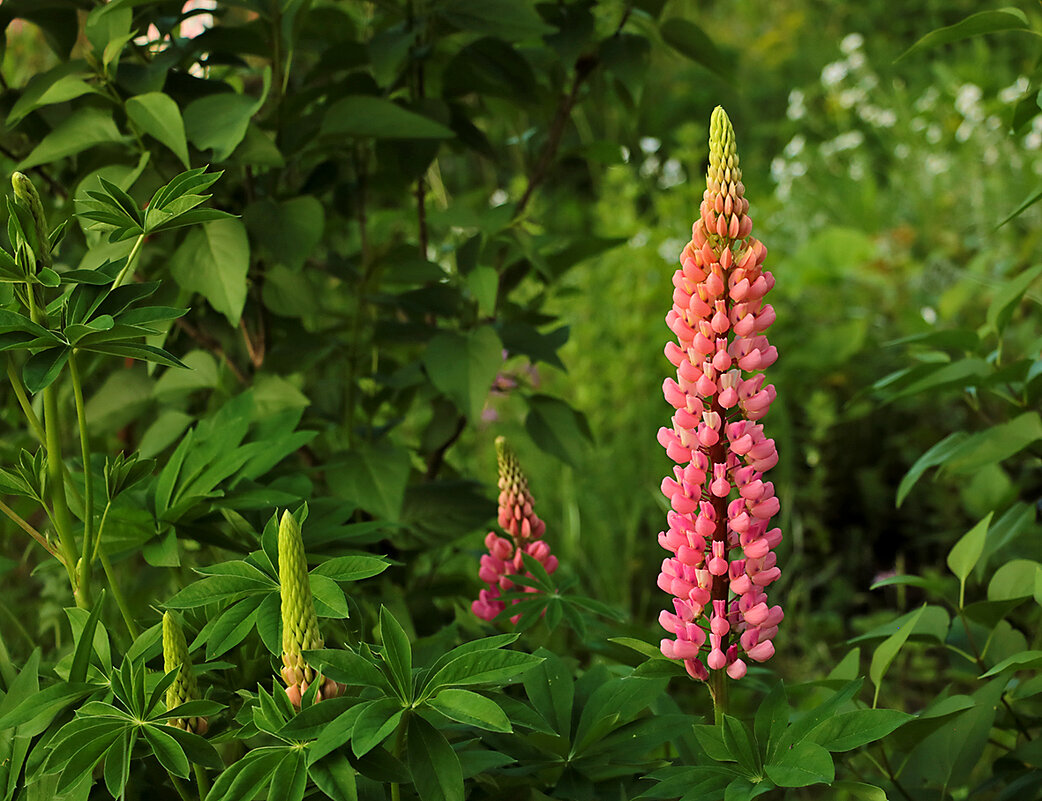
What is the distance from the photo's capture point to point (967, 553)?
1.27m

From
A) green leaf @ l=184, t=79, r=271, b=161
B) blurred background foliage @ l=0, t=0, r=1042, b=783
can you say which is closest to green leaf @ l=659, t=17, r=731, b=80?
blurred background foliage @ l=0, t=0, r=1042, b=783

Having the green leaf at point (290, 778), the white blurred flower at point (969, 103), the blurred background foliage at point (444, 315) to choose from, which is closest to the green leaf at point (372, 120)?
the blurred background foliage at point (444, 315)

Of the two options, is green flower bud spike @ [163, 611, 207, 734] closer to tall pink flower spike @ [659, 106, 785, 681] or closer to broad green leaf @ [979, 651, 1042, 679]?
tall pink flower spike @ [659, 106, 785, 681]

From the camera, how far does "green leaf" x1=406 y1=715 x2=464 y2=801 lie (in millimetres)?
828

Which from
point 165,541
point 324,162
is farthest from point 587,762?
point 324,162

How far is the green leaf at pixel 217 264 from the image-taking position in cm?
133

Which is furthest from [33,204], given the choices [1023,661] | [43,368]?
[1023,661]

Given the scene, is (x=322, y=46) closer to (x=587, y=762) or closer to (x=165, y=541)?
(x=165, y=541)

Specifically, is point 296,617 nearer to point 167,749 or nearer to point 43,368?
point 167,749

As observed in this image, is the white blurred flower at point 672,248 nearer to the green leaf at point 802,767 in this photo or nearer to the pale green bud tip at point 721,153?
the pale green bud tip at point 721,153

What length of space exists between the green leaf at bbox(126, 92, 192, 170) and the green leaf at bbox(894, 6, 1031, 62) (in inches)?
36.3

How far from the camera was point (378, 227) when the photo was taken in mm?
2098

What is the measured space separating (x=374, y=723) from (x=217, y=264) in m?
0.76

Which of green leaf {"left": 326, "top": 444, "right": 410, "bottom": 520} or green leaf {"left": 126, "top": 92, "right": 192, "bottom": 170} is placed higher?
green leaf {"left": 126, "top": 92, "right": 192, "bottom": 170}
